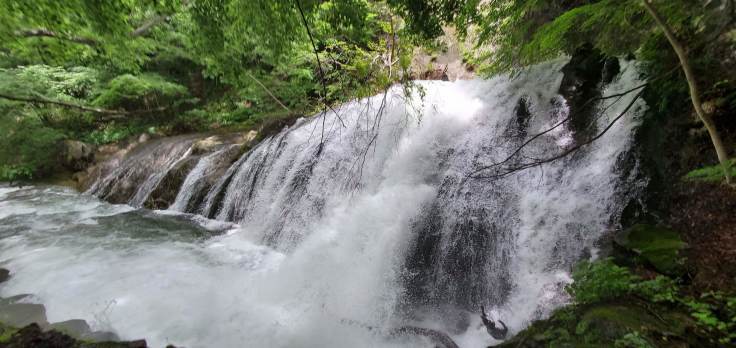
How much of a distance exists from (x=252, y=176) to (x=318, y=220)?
2336 mm

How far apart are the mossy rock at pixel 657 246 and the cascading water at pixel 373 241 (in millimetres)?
357

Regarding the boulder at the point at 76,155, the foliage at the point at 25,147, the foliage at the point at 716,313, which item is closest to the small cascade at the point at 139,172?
the boulder at the point at 76,155

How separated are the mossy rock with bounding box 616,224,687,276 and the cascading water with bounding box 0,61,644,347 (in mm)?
357

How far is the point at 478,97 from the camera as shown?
6.31 meters

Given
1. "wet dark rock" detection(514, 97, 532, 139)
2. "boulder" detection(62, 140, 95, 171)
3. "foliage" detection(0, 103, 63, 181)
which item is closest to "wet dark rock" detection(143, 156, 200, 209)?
"boulder" detection(62, 140, 95, 171)

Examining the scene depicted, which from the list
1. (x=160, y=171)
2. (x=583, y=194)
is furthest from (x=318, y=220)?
(x=160, y=171)

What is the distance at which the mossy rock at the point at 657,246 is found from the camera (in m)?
2.65

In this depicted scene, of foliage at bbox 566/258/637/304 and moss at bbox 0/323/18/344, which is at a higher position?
foliage at bbox 566/258/637/304

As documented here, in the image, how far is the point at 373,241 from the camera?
14.6ft

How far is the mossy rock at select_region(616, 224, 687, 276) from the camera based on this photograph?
2.65 meters

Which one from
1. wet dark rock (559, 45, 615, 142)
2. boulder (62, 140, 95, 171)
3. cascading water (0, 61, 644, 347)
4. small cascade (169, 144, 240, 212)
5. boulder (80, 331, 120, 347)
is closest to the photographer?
boulder (80, 331, 120, 347)

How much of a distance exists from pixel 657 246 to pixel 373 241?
2.93 meters

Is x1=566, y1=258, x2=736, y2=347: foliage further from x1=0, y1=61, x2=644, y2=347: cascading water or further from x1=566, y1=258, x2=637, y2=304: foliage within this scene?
x1=0, y1=61, x2=644, y2=347: cascading water

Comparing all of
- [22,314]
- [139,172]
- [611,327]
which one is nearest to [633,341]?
[611,327]
